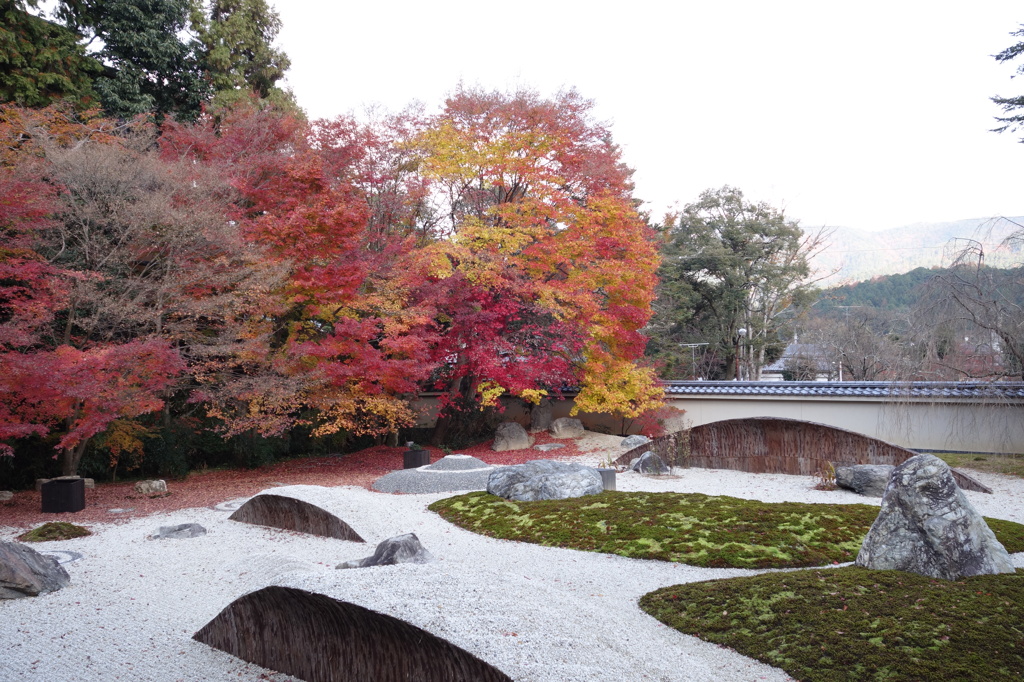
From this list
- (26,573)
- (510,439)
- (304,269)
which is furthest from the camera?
(510,439)

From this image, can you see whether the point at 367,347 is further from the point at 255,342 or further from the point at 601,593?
the point at 601,593

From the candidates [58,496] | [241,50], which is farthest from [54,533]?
[241,50]

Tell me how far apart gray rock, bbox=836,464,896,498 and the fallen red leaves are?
19.0ft

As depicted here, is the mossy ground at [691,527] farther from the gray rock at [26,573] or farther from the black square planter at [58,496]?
the black square planter at [58,496]

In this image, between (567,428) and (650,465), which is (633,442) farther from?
(567,428)

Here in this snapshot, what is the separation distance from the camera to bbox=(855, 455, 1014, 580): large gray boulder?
4.75 m

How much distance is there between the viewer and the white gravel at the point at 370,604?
11.9 ft

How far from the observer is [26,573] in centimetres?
539

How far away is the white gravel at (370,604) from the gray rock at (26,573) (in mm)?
122

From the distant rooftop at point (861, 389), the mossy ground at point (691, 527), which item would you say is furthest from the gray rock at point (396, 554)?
the distant rooftop at point (861, 389)

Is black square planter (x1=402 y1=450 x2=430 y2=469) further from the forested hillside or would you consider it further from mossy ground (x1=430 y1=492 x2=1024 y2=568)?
the forested hillside

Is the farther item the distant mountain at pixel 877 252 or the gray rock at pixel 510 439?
the distant mountain at pixel 877 252

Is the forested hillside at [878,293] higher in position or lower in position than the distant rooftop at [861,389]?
higher

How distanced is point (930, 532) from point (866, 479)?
5.65 meters
